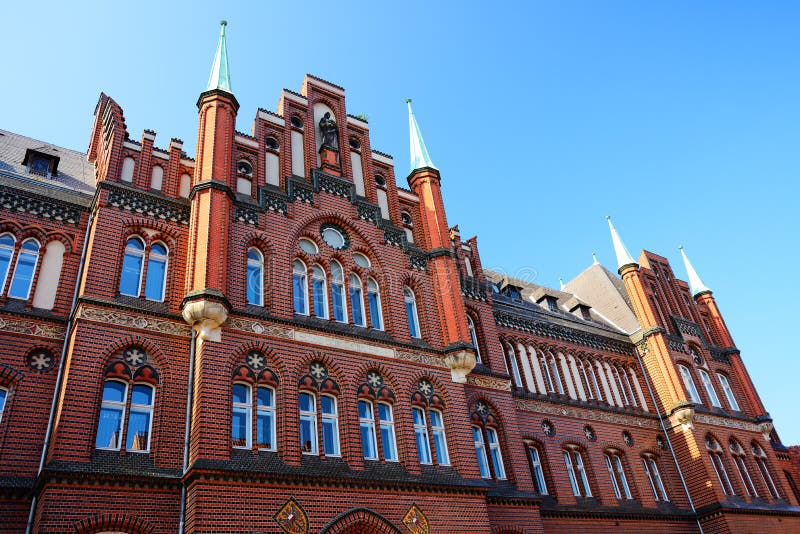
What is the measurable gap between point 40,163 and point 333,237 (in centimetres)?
923

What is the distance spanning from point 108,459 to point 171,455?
4.41 ft

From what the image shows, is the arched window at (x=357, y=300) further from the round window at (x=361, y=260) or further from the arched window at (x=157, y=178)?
the arched window at (x=157, y=178)

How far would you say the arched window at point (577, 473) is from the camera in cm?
2464

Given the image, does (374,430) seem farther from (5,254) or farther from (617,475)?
(617,475)

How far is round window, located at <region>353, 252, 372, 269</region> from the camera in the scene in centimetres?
2106

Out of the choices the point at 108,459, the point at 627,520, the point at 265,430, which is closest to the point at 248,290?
the point at 265,430

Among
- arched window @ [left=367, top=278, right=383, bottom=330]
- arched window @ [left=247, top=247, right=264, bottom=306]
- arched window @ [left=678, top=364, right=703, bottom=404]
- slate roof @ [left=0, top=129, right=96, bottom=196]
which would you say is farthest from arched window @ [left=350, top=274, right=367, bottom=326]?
arched window @ [left=678, top=364, right=703, bottom=404]

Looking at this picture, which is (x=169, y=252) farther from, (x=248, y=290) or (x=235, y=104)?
(x=235, y=104)

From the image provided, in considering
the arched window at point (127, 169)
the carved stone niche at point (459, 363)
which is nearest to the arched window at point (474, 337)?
the carved stone niche at point (459, 363)

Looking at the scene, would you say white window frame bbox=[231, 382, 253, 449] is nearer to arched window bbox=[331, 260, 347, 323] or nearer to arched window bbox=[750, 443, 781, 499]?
arched window bbox=[331, 260, 347, 323]

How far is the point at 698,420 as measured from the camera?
95.6 ft

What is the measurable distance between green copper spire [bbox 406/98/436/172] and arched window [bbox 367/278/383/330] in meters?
6.16

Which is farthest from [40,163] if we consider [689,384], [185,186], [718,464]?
[718,464]

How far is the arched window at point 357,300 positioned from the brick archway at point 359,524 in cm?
581
